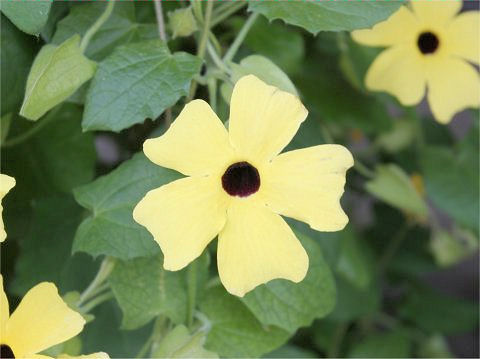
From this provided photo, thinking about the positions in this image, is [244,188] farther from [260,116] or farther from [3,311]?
[3,311]

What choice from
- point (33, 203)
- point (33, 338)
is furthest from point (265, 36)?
point (33, 338)

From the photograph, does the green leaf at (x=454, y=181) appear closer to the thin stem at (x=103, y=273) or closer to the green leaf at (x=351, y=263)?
the green leaf at (x=351, y=263)

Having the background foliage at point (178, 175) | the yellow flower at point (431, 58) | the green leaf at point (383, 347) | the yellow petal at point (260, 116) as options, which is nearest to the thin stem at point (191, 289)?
the background foliage at point (178, 175)

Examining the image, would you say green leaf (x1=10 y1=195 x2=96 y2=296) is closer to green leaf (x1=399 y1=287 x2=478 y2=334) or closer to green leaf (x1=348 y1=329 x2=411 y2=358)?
green leaf (x1=348 y1=329 x2=411 y2=358)

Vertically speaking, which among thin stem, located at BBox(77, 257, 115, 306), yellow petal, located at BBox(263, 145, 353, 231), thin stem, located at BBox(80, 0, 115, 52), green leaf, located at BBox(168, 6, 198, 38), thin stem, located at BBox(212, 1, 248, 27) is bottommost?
thin stem, located at BBox(77, 257, 115, 306)

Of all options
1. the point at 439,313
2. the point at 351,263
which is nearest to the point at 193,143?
the point at 351,263

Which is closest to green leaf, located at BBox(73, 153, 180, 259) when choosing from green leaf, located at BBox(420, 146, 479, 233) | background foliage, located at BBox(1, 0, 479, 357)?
background foliage, located at BBox(1, 0, 479, 357)

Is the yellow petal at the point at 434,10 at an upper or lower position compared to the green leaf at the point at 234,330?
upper
